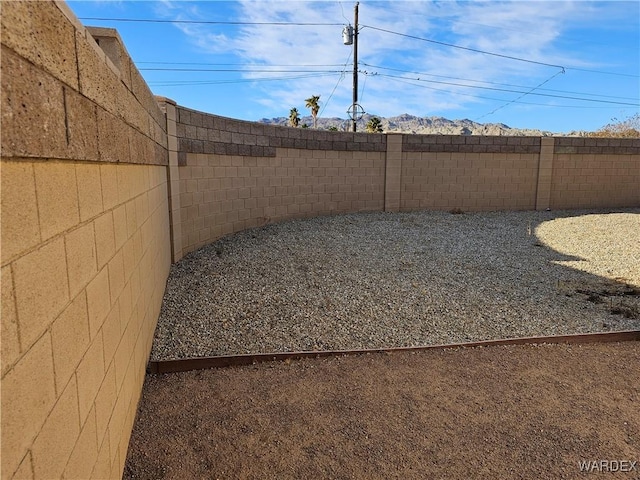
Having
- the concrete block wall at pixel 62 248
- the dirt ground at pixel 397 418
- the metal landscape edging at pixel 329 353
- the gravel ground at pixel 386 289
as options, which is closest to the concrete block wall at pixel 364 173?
the gravel ground at pixel 386 289

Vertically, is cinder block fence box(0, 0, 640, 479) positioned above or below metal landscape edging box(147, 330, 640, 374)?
above

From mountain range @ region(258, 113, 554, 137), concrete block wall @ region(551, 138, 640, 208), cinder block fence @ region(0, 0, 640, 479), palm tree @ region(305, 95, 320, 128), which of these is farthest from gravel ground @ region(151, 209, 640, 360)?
palm tree @ region(305, 95, 320, 128)

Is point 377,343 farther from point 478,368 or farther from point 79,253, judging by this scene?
point 79,253

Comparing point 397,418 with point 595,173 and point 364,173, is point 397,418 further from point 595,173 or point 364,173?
point 595,173

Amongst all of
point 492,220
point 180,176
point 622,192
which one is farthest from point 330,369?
point 622,192

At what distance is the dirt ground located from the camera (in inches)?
116

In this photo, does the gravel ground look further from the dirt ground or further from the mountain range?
the mountain range

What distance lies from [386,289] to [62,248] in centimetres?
560

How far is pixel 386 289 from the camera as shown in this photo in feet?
22.0

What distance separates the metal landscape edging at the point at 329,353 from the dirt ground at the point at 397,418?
0.10 meters

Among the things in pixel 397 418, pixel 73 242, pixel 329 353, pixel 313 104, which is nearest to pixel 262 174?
pixel 329 353

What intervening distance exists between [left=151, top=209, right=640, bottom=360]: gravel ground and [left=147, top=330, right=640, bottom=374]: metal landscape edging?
153 mm

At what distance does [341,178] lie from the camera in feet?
42.0

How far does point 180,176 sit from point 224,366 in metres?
4.34
